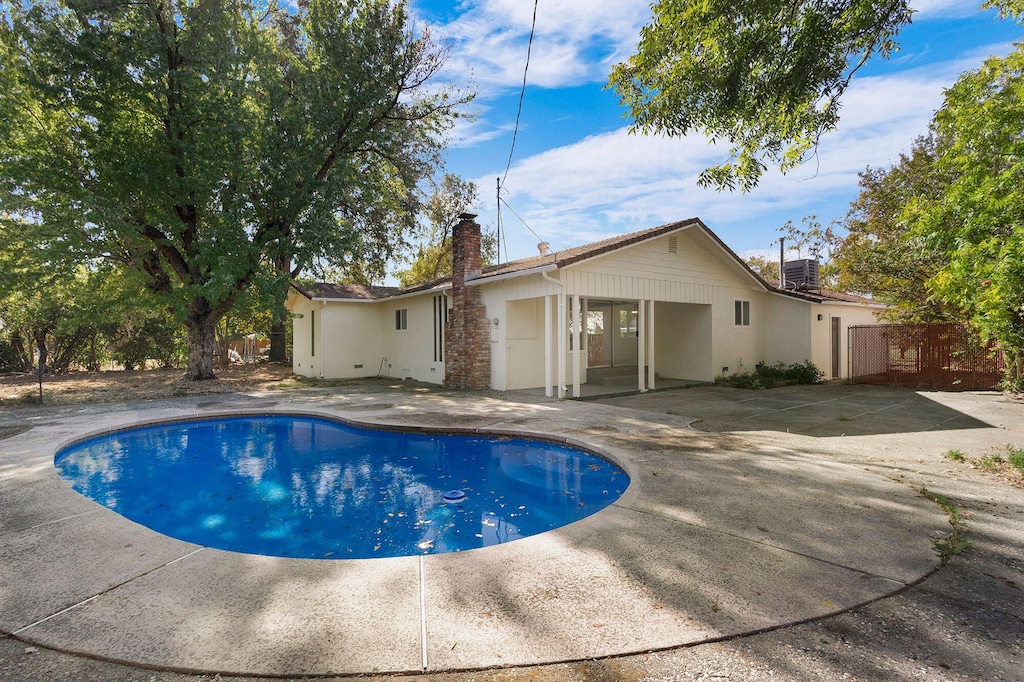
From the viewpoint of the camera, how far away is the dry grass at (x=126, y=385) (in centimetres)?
1168

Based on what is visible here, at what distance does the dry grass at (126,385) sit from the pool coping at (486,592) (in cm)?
994

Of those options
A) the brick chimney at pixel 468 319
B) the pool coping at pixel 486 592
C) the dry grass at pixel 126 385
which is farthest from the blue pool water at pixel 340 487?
the brick chimney at pixel 468 319

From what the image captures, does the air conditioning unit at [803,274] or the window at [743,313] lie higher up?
the air conditioning unit at [803,274]

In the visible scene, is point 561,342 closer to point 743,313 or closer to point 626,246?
point 626,246

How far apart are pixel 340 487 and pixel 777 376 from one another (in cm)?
1315

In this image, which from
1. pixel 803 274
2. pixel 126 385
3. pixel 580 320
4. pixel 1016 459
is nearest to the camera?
pixel 1016 459

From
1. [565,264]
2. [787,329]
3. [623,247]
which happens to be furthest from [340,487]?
[787,329]

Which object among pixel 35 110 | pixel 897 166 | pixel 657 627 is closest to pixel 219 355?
pixel 35 110

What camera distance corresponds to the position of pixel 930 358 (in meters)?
13.7

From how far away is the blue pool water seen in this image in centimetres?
429

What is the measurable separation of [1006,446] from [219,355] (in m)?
25.5

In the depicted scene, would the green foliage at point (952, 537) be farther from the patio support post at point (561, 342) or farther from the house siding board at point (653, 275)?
the house siding board at point (653, 275)

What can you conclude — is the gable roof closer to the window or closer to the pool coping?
the window

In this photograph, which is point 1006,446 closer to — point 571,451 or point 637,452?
point 637,452
